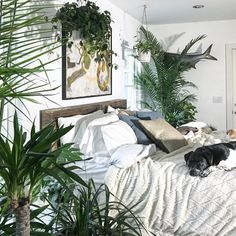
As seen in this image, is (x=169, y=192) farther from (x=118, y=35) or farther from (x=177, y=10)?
(x=177, y=10)

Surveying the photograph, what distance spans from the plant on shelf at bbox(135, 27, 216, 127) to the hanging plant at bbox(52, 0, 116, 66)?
2100 mm

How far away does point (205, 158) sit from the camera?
2.38 meters

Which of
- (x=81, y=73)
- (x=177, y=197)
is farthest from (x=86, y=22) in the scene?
(x=177, y=197)

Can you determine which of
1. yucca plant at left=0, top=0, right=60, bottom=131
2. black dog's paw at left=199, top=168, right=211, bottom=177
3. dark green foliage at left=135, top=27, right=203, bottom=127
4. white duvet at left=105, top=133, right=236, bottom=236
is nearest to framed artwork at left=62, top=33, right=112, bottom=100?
white duvet at left=105, top=133, right=236, bottom=236

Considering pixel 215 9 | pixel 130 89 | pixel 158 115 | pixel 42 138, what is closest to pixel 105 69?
pixel 158 115

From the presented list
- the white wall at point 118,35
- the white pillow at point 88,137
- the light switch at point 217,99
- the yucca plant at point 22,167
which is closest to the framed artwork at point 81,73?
the white wall at point 118,35

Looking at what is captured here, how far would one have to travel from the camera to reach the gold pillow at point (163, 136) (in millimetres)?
3080

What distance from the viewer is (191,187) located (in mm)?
2250

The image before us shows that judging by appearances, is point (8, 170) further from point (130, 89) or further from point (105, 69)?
point (130, 89)

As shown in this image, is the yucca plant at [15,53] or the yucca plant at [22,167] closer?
the yucca plant at [15,53]

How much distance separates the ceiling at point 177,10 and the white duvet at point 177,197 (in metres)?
2.72

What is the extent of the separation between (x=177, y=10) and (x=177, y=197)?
338cm

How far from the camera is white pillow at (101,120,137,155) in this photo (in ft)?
9.24

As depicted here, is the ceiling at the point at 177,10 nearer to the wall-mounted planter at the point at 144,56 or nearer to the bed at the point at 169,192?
the wall-mounted planter at the point at 144,56
